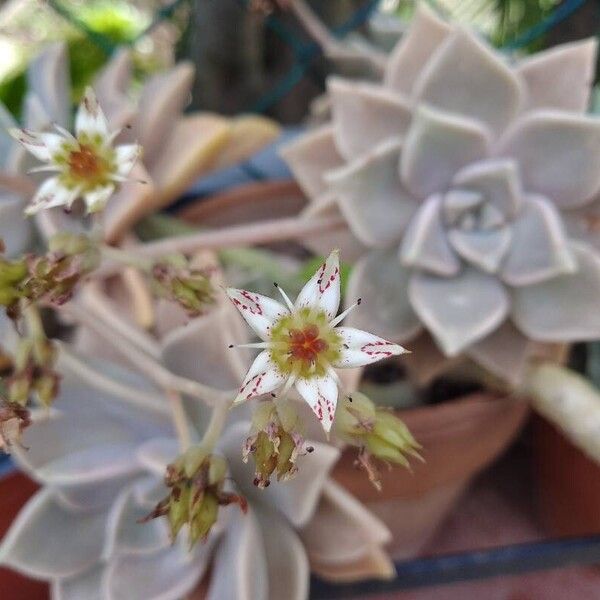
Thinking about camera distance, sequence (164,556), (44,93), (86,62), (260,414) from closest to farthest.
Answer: (260,414) < (164,556) < (44,93) < (86,62)

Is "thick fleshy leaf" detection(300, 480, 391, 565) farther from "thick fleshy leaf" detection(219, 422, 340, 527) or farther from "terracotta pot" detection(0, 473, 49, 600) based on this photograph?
"terracotta pot" detection(0, 473, 49, 600)

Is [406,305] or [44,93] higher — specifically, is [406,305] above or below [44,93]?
below

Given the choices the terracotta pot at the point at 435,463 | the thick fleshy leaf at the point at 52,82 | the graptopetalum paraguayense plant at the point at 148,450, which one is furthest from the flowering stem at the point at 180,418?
the thick fleshy leaf at the point at 52,82

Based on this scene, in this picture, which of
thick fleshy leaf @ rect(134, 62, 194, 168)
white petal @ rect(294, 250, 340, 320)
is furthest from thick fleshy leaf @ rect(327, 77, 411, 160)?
white petal @ rect(294, 250, 340, 320)

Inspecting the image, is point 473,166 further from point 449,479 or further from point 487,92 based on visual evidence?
point 449,479

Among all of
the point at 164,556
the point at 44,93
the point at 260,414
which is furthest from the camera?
the point at 44,93

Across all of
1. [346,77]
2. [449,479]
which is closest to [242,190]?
[346,77]

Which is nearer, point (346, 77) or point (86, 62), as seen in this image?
point (346, 77)
